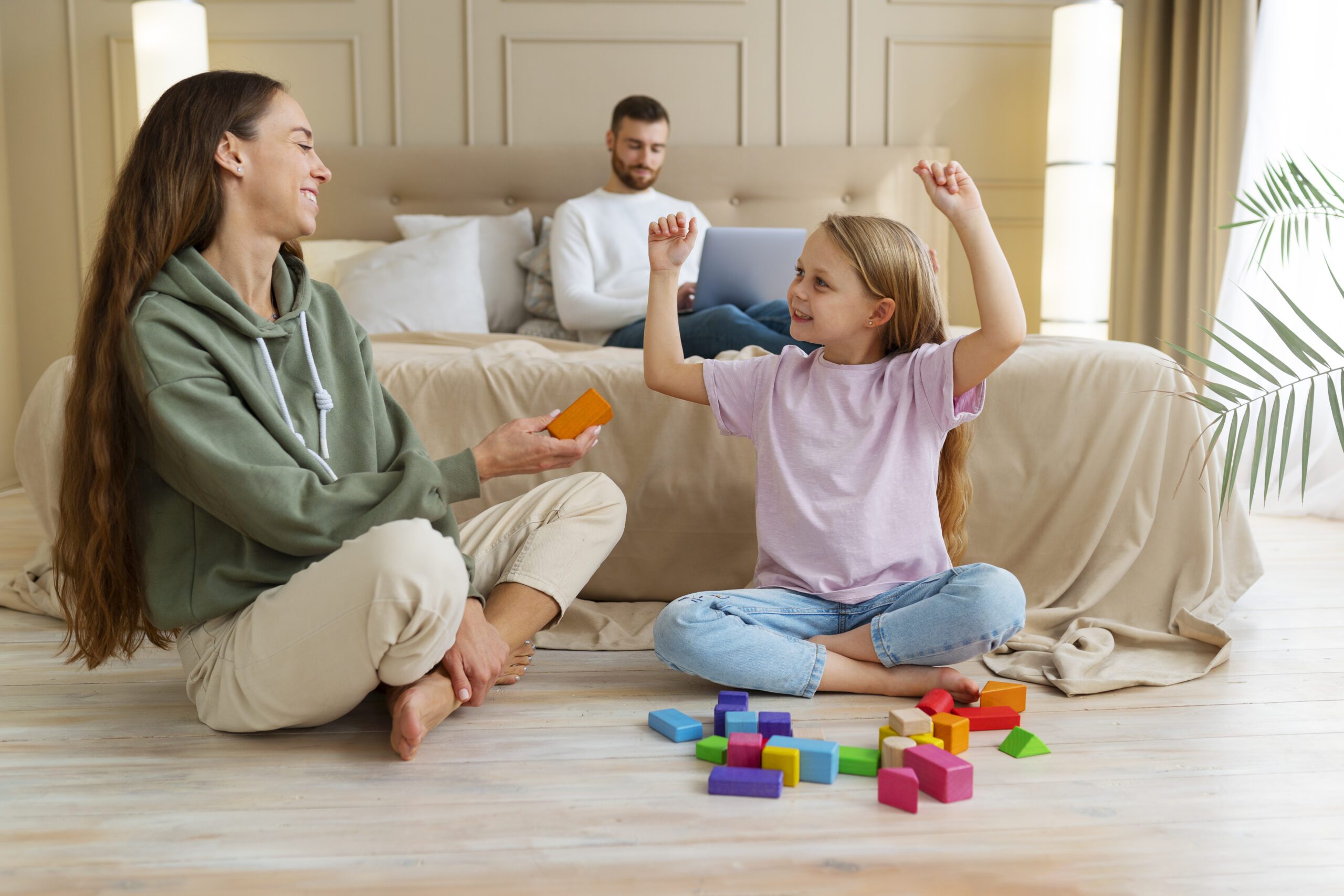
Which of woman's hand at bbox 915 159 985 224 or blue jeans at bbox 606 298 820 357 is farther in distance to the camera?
blue jeans at bbox 606 298 820 357

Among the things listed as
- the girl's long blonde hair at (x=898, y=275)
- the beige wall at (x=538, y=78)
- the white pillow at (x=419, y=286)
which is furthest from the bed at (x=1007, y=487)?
the beige wall at (x=538, y=78)

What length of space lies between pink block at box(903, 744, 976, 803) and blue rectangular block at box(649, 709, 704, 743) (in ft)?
0.93

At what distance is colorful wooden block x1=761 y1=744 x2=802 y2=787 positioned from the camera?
125cm

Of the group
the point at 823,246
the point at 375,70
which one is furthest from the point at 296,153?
the point at 375,70

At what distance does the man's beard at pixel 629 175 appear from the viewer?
3.42 meters

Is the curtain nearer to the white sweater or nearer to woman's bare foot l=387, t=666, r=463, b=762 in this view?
the white sweater

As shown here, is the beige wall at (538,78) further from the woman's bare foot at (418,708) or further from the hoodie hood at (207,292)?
the woman's bare foot at (418,708)

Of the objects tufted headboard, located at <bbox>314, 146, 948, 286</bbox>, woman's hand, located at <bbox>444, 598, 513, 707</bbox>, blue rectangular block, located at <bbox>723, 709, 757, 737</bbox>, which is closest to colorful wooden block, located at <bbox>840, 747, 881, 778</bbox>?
blue rectangular block, located at <bbox>723, 709, 757, 737</bbox>

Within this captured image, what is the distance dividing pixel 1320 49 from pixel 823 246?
244cm

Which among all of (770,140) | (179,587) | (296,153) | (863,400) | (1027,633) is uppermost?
(770,140)

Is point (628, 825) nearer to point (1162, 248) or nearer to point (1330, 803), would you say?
point (1330, 803)

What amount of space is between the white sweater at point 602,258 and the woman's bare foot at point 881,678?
157 cm

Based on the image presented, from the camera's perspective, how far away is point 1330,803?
1.21 m

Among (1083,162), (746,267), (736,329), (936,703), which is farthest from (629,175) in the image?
(936,703)
